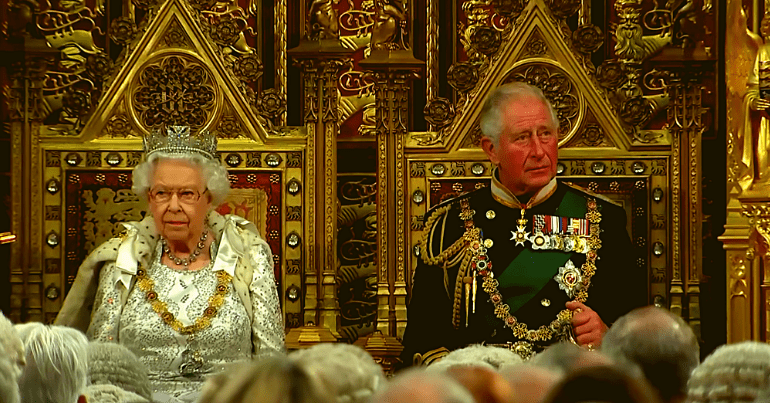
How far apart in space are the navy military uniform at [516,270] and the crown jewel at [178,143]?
0.91 m

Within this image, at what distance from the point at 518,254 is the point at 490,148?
1.40 feet

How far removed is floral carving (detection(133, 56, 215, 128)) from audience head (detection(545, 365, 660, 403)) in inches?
167

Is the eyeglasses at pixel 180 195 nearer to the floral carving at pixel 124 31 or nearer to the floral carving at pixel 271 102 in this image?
the floral carving at pixel 271 102

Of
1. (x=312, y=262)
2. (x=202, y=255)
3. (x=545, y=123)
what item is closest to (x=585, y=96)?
(x=545, y=123)

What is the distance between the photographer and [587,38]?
6.06 m

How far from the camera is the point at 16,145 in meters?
6.13

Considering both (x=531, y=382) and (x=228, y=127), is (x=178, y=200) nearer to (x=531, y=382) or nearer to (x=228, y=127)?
(x=228, y=127)

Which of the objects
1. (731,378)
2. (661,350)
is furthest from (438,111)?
(731,378)

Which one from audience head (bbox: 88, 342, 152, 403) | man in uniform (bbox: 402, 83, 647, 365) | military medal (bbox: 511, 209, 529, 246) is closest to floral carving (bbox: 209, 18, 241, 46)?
man in uniform (bbox: 402, 83, 647, 365)

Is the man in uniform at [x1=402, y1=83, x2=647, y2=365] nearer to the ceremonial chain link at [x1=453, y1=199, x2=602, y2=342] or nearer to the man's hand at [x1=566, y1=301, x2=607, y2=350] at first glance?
the ceremonial chain link at [x1=453, y1=199, x2=602, y2=342]

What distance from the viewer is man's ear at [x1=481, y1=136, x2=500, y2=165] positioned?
5562 millimetres

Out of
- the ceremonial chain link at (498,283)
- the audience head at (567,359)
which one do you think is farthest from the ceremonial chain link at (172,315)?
the audience head at (567,359)

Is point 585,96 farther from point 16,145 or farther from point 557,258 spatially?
point 16,145

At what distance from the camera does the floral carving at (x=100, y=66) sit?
6.12 metres
